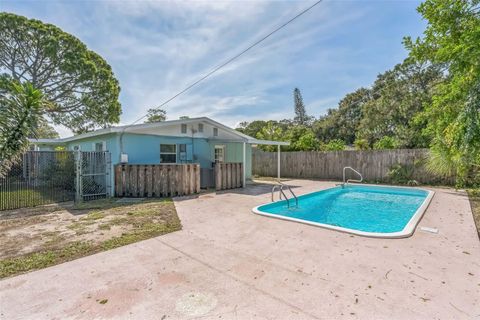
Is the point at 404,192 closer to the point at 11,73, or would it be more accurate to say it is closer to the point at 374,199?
the point at 374,199

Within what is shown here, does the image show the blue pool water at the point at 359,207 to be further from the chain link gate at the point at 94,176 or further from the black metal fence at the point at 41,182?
the black metal fence at the point at 41,182

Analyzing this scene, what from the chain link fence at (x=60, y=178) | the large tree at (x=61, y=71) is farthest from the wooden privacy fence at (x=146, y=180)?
the large tree at (x=61, y=71)

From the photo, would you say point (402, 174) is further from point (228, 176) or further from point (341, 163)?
point (228, 176)

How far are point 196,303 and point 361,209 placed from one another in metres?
7.56

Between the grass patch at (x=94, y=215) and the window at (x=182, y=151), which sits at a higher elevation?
the window at (x=182, y=151)

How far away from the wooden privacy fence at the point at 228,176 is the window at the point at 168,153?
225cm

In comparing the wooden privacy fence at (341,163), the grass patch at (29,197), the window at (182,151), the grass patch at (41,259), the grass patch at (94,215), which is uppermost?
the window at (182,151)

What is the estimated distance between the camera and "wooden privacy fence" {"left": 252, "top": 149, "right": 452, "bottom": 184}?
12117mm

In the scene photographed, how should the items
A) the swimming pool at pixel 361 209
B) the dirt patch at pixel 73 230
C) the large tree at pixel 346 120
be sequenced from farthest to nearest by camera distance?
1. the large tree at pixel 346 120
2. the swimming pool at pixel 361 209
3. the dirt patch at pixel 73 230

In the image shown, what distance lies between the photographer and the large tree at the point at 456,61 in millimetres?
4805

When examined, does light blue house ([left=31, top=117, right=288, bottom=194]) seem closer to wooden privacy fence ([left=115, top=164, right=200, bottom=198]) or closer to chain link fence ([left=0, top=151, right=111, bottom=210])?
wooden privacy fence ([left=115, top=164, right=200, bottom=198])

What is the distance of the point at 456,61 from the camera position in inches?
231

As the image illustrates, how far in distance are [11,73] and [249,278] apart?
2425 centimetres

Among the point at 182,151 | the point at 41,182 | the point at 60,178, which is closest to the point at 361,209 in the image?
the point at 182,151
